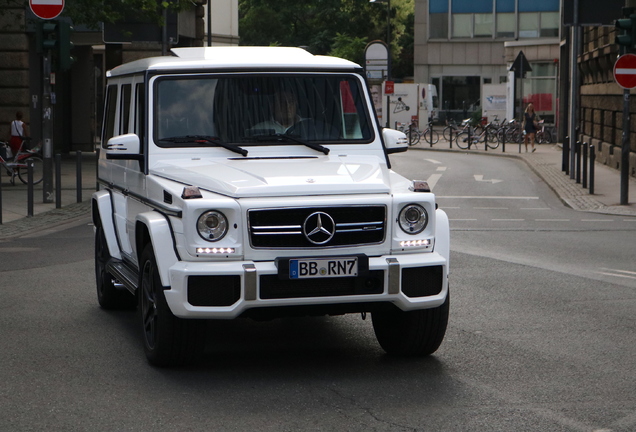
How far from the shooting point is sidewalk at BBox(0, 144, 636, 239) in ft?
53.3

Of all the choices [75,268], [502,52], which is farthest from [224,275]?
[502,52]

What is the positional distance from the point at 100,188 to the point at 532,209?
10.7 metres

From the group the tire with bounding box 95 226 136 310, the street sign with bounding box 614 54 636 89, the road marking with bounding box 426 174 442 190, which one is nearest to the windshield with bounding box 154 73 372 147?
the tire with bounding box 95 226 136 310

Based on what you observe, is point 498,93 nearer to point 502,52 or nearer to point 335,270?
point 502,52

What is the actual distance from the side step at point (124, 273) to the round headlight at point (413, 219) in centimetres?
183

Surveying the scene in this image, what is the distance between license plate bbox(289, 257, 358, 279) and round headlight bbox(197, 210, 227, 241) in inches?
16.8

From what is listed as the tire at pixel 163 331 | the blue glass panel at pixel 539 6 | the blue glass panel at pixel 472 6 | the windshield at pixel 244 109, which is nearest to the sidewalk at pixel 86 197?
the windshield at pixel 244 109

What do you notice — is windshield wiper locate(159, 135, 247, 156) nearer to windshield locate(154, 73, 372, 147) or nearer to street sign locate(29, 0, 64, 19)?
windshield locate(154, 73, 372, 147)

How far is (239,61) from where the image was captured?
753 centimetres

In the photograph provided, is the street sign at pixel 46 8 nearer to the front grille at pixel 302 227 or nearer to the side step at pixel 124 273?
the side step at pixel 124 273

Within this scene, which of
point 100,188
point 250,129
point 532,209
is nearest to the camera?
point 250,129

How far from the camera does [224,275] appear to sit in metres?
6.08

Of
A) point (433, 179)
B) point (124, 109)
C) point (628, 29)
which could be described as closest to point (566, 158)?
point (433, 179)

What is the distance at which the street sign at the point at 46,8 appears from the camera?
17703 millimetres
